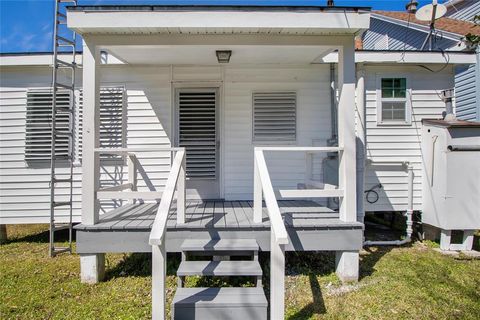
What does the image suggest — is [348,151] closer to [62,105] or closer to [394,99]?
[394,99]

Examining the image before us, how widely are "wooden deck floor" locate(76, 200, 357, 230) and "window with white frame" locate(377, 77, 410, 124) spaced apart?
2039 millimetres

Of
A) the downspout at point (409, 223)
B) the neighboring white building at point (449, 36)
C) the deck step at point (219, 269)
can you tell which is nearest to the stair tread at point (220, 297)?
the deck step at point (219, 269)

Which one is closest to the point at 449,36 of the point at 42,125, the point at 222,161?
the point at 222,161

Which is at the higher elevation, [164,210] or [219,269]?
[164,210]

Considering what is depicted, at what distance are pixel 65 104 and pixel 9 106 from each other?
896 mm

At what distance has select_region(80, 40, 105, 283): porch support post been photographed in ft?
11.6

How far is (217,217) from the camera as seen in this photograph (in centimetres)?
390

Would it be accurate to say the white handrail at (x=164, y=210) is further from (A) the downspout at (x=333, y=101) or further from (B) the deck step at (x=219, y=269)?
(A) the downspout at (x=333, y=101)

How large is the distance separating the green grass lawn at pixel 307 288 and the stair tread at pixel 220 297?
0.50 m

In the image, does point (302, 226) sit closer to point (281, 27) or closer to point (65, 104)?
point (281, 27)

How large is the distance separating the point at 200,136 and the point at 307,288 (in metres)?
2.88

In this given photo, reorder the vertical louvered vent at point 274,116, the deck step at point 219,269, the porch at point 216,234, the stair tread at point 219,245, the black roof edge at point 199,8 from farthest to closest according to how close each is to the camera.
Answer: the vertical louvered vent at point 274,116
the porch at point 216,234
the black roof edge at point 199,8
the stair tread at point 219,245
the deck step at point 219,269

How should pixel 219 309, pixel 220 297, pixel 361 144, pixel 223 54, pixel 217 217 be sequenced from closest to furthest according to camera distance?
pixel 219 309 < pixel 220 297 < pixel 217 217 < pixel 223 54 < pixel 361 144

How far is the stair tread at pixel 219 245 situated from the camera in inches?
125
